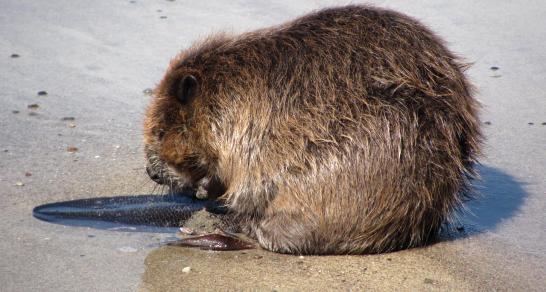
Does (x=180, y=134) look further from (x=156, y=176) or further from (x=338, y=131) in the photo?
(x=338, y=131)

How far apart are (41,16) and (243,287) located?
3.73 metres

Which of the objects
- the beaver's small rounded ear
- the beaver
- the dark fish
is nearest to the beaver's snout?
the dark fish

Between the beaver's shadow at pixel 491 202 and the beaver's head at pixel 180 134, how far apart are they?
1.21 m

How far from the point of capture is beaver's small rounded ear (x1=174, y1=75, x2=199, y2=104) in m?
3.98

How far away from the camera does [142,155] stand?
15.8ft

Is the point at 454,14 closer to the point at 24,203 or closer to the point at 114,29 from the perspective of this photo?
the point at 114,29

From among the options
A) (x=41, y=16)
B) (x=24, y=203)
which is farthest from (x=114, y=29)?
(x=24, y=203)

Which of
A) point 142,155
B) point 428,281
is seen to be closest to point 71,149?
point 142,155

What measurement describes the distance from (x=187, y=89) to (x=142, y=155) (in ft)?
3.00

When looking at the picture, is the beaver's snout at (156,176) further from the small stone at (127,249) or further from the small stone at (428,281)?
the small stone at (428,281)

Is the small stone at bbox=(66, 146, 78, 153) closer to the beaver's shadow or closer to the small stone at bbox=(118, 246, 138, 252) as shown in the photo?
the small stone at bbox=(118, 246, 138, 252)

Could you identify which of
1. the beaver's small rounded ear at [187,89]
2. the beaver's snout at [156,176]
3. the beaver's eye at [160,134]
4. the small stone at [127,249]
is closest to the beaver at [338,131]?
the beaver's small rounded ear at [187,89]

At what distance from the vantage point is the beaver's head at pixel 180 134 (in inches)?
158

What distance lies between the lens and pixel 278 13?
21.2ft
